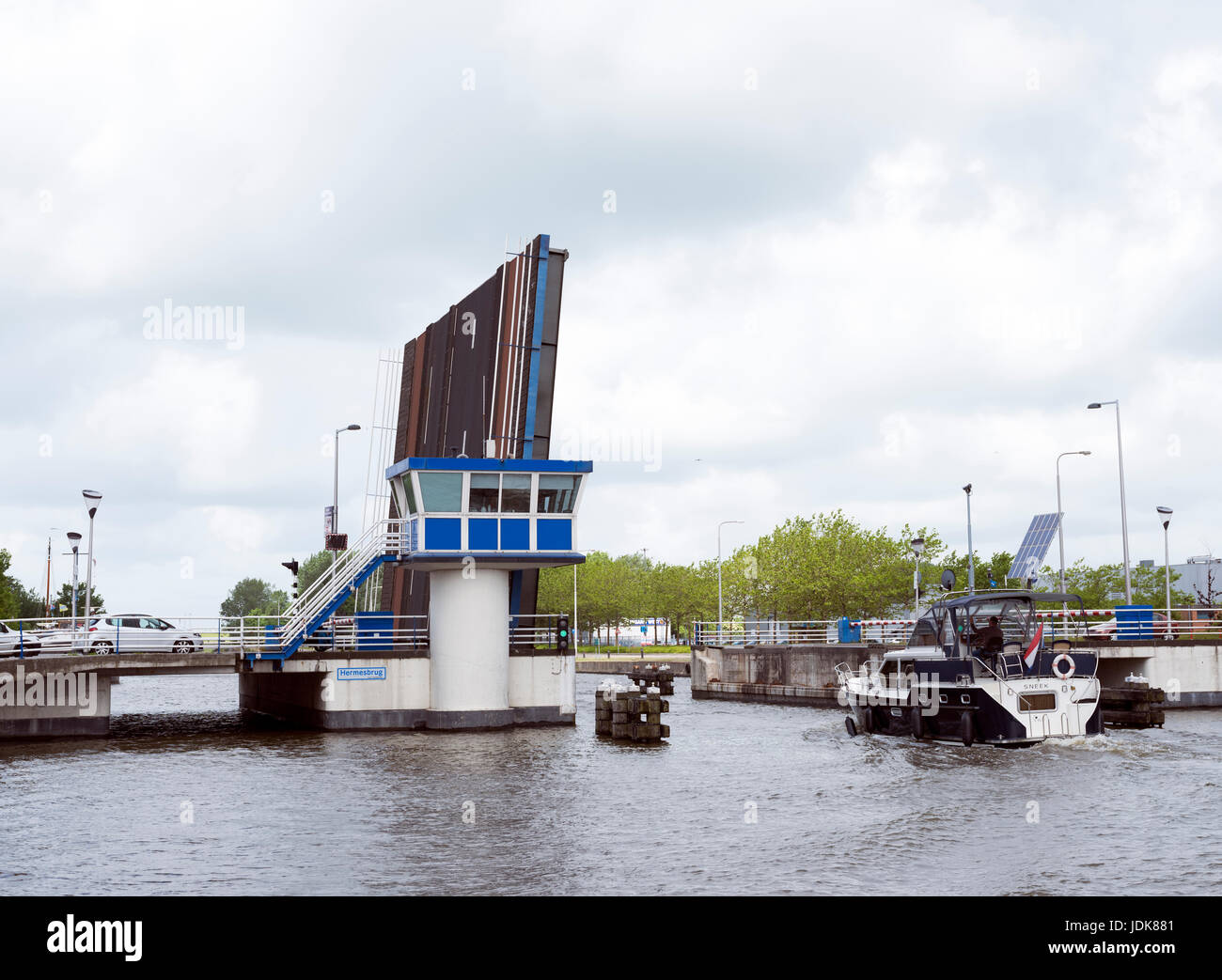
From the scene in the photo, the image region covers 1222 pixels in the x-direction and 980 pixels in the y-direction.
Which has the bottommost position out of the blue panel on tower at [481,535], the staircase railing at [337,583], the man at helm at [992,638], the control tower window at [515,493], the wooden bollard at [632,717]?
the wooden bollard at [632,717]

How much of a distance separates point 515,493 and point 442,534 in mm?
2707

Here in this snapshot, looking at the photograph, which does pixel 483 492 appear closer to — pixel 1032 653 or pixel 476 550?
pixel 476 550

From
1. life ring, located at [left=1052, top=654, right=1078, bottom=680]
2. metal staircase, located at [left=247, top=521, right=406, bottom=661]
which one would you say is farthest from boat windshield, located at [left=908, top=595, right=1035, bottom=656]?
metal staircase, located at [left=247, top=521, right=406, bottom=661]

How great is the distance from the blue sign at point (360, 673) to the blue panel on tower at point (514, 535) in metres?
5.74

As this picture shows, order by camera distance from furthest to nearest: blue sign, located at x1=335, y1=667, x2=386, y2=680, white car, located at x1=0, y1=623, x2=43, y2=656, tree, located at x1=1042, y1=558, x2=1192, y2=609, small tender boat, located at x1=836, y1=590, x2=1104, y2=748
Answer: tree, located at x1=1042, y1=558, x2=1192, y2=609 < blue sign, located at x1=335, y1=667, x2=386, y2=680 < white car, located at x1=0, y1=623, x2=43, y2=656 < small tender boat, located at x1=836, y1=590, x2=1104, y2=748

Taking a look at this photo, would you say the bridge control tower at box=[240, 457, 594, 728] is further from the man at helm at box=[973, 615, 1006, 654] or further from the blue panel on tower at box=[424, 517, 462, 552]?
the man at helm at box=[973, 615, 1006, 654]

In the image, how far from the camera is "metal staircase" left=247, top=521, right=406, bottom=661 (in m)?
37.0

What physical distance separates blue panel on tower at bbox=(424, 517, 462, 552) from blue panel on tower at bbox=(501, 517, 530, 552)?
1443mm

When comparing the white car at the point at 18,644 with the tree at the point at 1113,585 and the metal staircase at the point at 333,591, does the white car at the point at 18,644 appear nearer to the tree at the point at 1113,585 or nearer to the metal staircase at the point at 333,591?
the metal staircase at the point at 333,591


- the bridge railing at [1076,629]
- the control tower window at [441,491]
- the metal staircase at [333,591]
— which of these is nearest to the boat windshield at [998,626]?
the bridge railing at [1076,629]

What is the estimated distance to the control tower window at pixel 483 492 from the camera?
36.9 metres

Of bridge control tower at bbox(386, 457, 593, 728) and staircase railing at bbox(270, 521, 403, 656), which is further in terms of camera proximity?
staircase railing at bbox(270, 521, 403, 656)
